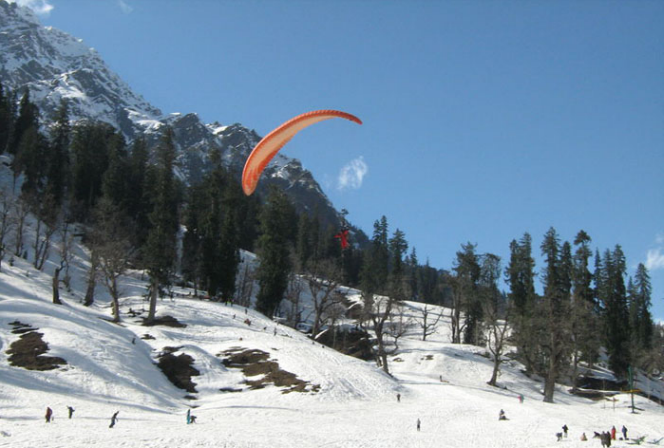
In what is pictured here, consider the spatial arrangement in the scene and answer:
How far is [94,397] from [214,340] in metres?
14.3

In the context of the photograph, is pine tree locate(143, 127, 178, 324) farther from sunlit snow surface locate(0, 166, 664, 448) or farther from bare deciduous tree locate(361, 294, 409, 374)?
bare deciduous tree locate(361, 294, 409, 374)

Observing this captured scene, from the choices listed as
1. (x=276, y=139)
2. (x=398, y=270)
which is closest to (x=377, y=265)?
(x=398, y=270)

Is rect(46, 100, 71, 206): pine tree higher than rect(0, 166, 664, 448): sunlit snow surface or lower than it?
higher

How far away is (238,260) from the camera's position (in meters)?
62.4

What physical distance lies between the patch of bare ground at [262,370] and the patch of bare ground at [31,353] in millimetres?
11372

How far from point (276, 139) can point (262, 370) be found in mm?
19651

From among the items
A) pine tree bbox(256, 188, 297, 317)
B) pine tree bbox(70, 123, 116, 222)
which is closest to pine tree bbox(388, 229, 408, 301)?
pine tree bbox(256, 188, 297, 317)

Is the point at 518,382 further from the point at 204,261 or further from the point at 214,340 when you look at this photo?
the point at 204,261

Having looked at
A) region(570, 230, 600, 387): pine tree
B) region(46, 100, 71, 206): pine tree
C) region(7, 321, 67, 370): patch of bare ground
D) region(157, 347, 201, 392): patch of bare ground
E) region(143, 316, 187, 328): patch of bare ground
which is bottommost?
region(157, 347, 201, 392): patch of bare ground

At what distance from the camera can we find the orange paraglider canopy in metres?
21.2

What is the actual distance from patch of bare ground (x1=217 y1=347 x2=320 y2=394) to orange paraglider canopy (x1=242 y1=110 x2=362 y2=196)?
16.0 meters

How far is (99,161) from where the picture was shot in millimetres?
75375

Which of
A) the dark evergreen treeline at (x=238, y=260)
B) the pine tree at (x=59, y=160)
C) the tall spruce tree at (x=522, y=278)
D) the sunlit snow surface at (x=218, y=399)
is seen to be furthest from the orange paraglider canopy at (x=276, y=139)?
the pine tree at (x=59, y=160)

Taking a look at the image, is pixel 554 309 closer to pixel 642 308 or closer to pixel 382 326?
pixel 382 326
